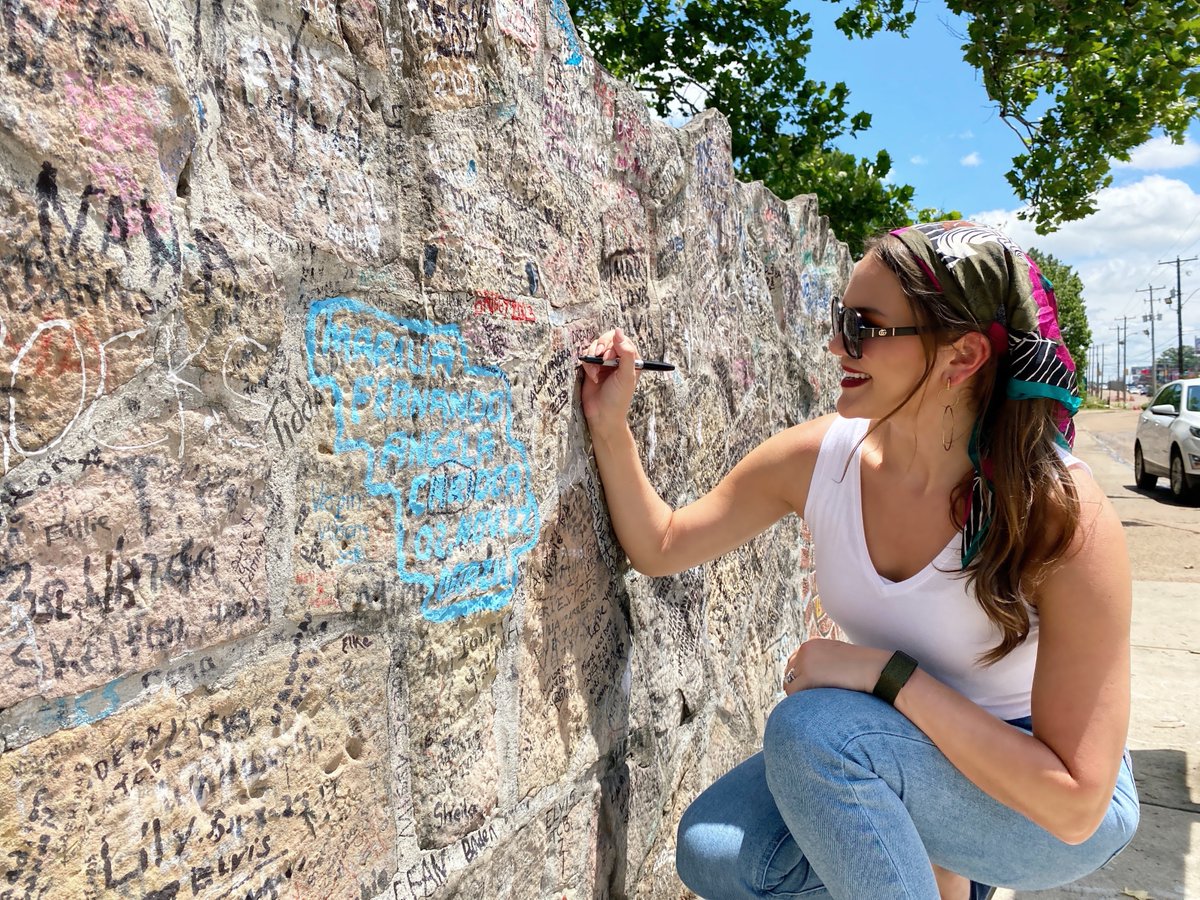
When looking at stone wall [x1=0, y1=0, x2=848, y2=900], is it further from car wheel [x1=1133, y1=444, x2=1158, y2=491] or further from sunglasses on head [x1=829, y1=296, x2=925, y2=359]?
car wheel [x1=1133, y1=444, x2=1158, y2=491]

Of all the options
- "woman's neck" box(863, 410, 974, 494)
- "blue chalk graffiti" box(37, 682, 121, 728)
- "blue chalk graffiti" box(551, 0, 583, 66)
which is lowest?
"blue chalk graffiti" box(37, 682, 121, 728)

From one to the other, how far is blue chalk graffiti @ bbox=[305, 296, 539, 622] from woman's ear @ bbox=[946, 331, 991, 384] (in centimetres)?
82

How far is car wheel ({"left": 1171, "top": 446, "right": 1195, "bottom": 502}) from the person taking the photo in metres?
11.1

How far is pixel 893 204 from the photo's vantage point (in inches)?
249

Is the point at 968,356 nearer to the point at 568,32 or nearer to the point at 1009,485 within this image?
Answer: the point at 1009,485

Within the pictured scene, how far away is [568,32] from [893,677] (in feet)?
4.46

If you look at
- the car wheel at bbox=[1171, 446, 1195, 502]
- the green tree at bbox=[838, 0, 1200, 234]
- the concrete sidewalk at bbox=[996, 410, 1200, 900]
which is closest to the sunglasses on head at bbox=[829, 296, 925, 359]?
the concrete sidewalk at bbox=[996, 410, 1200, 900]

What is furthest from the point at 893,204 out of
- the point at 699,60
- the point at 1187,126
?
the point at 1187,126

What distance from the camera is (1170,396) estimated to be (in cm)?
1216

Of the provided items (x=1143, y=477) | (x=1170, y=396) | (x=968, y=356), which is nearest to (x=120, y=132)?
(x=968, y=356)

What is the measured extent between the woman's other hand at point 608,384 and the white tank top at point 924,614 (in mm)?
509

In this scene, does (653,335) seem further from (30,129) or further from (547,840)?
(30,129)

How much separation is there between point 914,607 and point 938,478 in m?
0.28

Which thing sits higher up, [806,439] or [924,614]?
[806,439]
